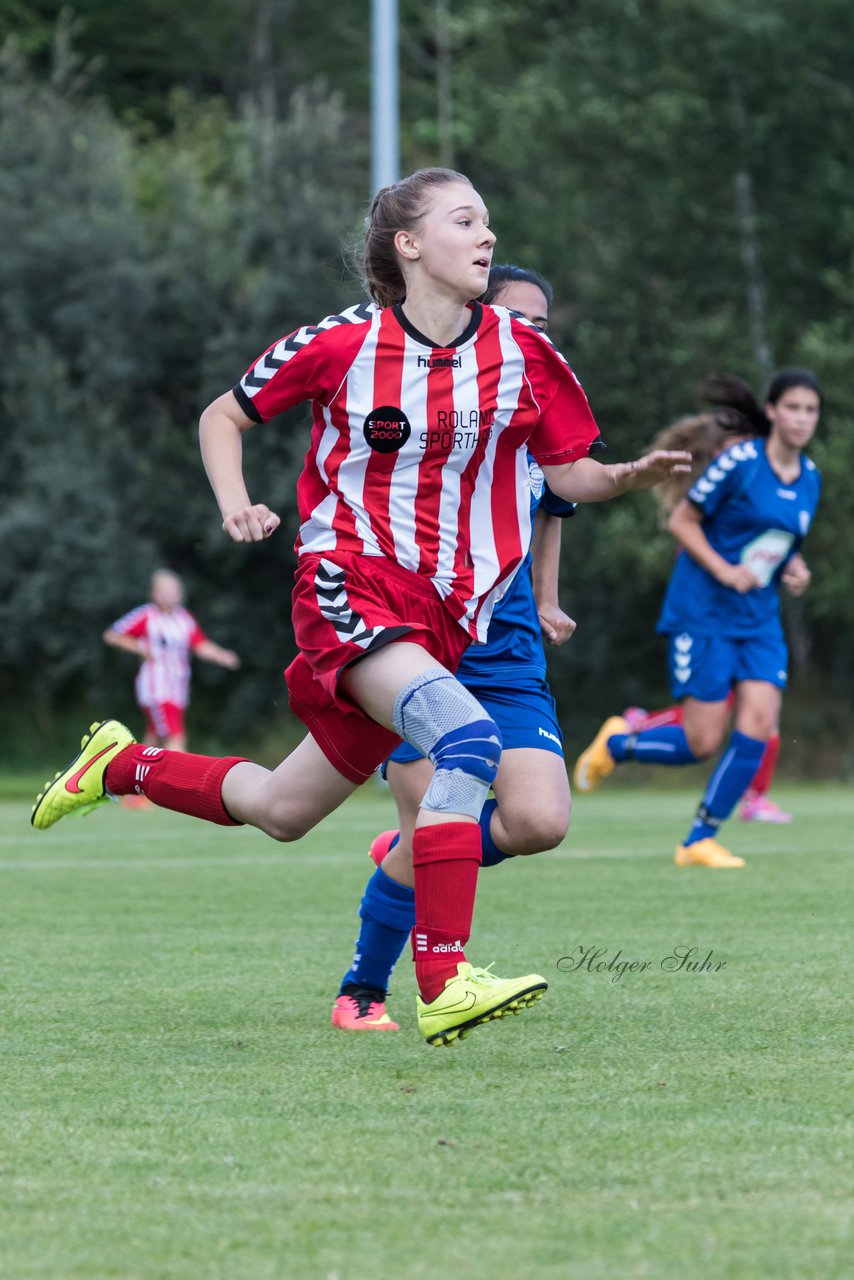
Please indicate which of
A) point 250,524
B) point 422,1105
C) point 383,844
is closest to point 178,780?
point 383,844

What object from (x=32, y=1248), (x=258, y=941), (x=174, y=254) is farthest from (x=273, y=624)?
(x=32, y=1248)

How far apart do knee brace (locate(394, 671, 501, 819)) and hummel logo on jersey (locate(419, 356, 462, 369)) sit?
74 centimetres

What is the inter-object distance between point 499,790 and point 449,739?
0.65 meters

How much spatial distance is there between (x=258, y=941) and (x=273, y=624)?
54.8 ft

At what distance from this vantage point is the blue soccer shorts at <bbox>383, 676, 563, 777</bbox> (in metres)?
4.43

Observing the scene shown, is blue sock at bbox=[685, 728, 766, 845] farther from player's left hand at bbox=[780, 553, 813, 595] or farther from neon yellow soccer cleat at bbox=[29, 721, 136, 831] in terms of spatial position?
neon yellow soccer cleat at bbox=[29, 721, 136, 831]

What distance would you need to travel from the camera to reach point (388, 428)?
414 centimetres

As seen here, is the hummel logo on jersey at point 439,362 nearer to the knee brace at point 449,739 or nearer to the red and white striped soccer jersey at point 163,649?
the knee brace at point 449,739

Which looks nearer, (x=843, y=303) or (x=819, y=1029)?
(x=819, y=1029)

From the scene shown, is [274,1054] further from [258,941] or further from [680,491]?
[680,491]

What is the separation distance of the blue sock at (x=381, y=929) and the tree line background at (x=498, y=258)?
51.1 feet

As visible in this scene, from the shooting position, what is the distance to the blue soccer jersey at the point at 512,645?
4.52 m

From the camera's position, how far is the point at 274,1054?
404cm

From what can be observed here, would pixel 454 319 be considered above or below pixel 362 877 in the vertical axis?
above
